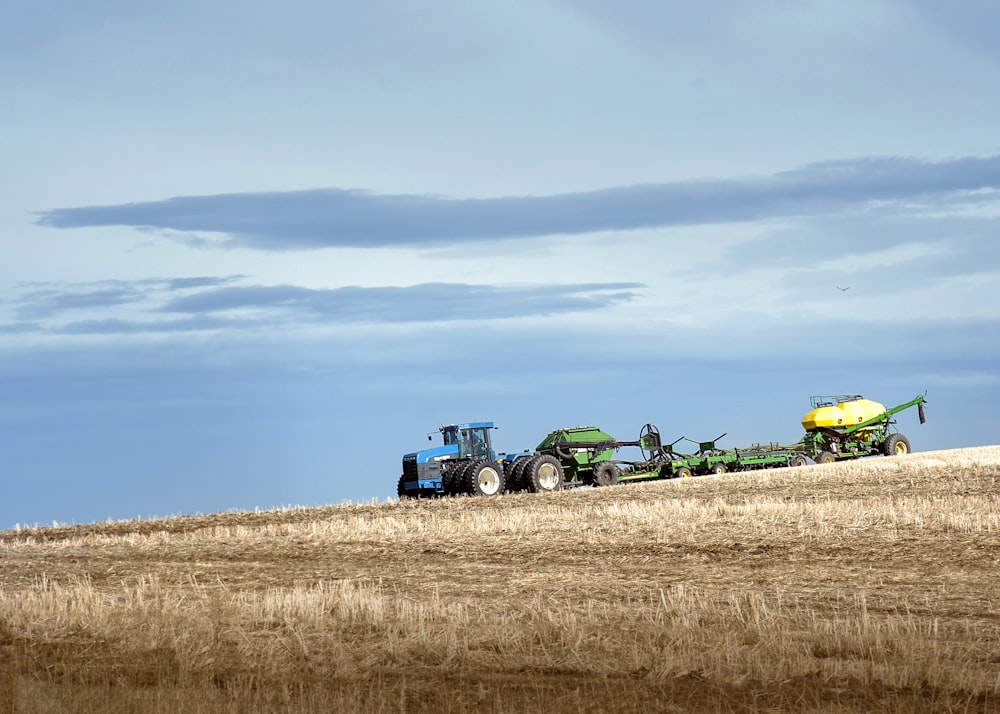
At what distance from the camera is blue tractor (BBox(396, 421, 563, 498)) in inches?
1410

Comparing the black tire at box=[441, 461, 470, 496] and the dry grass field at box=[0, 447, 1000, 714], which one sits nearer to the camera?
the dry grass field at box=[0, 447, 1000, 714]

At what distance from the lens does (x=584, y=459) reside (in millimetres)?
39688

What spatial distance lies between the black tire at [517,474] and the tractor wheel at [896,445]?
22.1 meters

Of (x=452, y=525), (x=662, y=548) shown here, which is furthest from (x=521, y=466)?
(x=662, y=548)

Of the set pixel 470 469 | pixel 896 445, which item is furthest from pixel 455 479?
pixel 896 445

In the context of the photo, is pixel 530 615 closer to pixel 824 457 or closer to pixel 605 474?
pixel 605 474

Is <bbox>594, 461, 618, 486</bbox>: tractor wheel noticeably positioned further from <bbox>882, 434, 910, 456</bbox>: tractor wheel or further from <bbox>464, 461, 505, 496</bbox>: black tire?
<bbox>882, 434, 910, 456</bbox>: tractor wheel

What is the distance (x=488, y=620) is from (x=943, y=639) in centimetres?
472

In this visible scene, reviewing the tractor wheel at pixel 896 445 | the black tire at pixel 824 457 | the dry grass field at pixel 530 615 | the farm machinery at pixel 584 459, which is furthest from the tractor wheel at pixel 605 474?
the tractor wheel at pixel 896 445

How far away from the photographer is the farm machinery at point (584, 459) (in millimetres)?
36594

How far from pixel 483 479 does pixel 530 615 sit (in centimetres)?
2275

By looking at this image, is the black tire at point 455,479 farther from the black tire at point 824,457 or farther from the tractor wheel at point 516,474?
the black tire at point 824,457

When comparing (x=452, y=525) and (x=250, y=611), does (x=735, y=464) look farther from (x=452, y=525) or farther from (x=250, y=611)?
(x=250, y=611)

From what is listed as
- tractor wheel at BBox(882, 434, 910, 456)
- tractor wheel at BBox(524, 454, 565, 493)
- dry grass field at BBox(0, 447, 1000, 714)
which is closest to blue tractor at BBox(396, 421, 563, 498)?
tractor wheel at BBox(524, 454, 565, 493)
